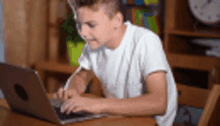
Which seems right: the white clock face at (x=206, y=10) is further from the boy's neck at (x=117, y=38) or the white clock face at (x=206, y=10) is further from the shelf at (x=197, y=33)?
the boy's neck at (x=117, y=38)

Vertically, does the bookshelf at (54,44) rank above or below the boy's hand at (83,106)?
below

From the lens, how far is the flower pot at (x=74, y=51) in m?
2.31

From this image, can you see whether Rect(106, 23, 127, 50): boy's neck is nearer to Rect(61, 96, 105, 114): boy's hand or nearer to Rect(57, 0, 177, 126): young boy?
Rect(57, 0, 177, 126): young boy

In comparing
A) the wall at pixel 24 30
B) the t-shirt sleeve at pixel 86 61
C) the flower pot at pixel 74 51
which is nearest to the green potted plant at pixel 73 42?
the flower pot at pixel 74 51

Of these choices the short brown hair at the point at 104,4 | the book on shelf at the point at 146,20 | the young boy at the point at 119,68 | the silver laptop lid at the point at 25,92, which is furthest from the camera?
the book on shelf at the point at 146,20

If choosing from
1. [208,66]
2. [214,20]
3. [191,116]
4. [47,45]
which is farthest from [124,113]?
[47,45]

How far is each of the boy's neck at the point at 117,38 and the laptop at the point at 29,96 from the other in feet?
1.33

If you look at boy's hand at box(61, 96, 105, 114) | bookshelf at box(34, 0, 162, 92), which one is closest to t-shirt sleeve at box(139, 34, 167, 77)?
boy's hand at box(61, 96, 105, 114)

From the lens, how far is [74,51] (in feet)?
7.64

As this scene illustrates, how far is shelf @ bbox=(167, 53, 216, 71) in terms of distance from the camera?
1.91 m

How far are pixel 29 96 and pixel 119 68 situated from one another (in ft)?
1.64

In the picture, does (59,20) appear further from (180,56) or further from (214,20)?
(214,20)

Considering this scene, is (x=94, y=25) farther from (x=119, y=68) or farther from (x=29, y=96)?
(x=29, y=96)

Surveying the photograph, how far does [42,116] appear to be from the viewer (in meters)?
0.92
